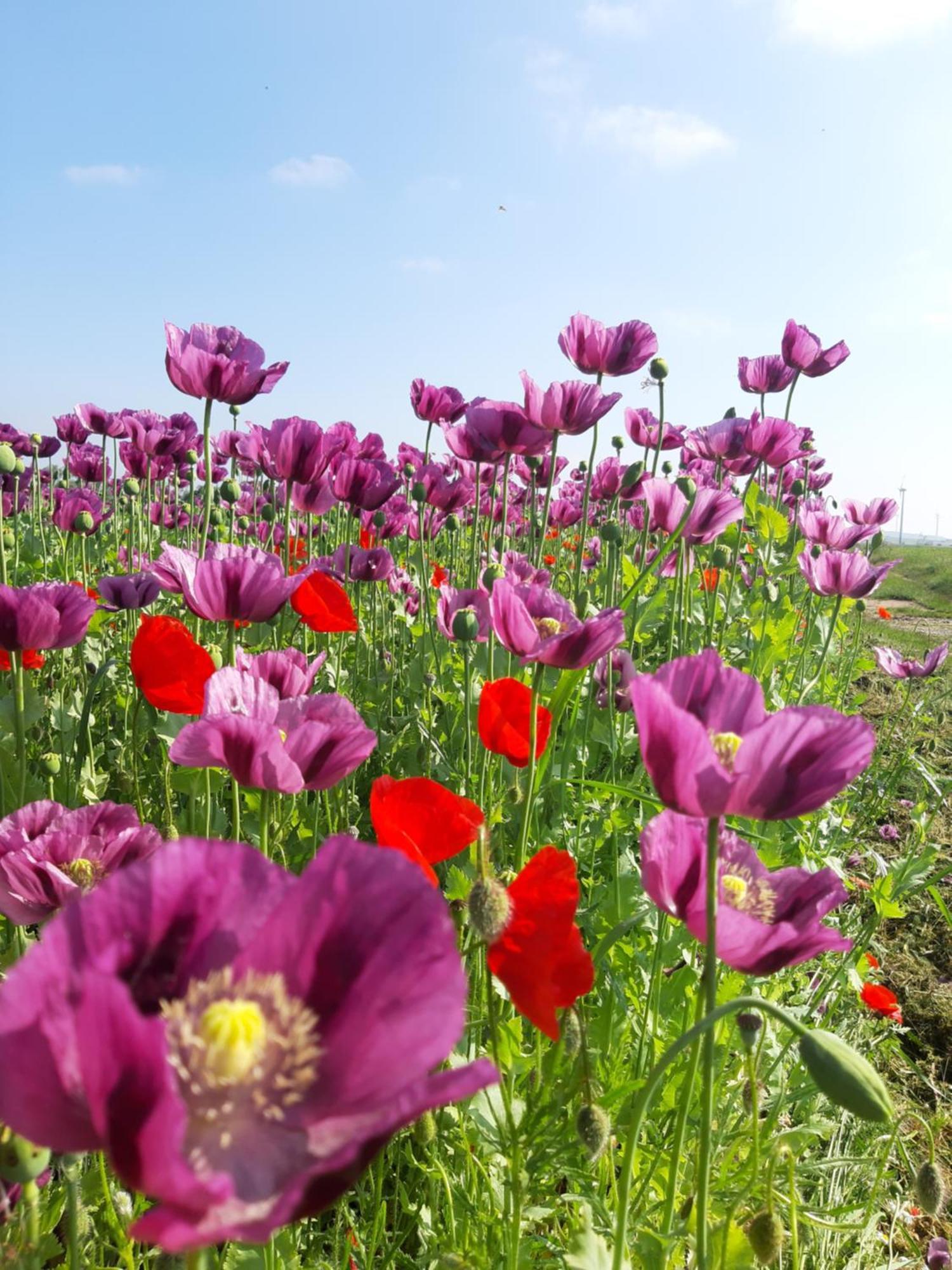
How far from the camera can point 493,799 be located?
7.04 ft

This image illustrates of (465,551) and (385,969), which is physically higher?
(385,969)

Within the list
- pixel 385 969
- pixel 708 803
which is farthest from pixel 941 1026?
pixel 385 969

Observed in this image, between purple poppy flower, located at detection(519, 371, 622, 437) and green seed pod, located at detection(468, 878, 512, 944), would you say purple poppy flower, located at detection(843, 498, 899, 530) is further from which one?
green seed pod, located at detection(468, 878, 512, 944)

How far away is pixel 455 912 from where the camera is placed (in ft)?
5.08

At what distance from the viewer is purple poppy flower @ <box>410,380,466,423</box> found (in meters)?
3.89

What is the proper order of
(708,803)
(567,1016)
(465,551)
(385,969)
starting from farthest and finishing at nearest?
(465,551), (567,1016), (708,803), (385,969)

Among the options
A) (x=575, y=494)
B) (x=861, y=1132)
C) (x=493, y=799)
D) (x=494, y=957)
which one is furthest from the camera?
(x=575, y=494)

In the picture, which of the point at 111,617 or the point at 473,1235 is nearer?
the point at 473,1235

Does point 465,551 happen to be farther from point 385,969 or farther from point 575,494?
point 385,969

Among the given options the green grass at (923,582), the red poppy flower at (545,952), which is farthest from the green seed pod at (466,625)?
the green grass at (923,582)

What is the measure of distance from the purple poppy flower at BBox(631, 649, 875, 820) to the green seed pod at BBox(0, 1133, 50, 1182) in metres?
0.56

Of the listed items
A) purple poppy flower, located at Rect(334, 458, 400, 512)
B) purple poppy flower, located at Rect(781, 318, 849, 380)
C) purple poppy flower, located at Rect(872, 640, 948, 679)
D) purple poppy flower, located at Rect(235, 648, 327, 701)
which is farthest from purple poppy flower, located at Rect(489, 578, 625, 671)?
purple poppy flower, located at Rect(872, 640, 948, 679)

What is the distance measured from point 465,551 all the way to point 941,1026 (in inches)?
184

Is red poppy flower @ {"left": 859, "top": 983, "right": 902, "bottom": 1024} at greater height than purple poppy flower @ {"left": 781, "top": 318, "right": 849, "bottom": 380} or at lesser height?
lesser
